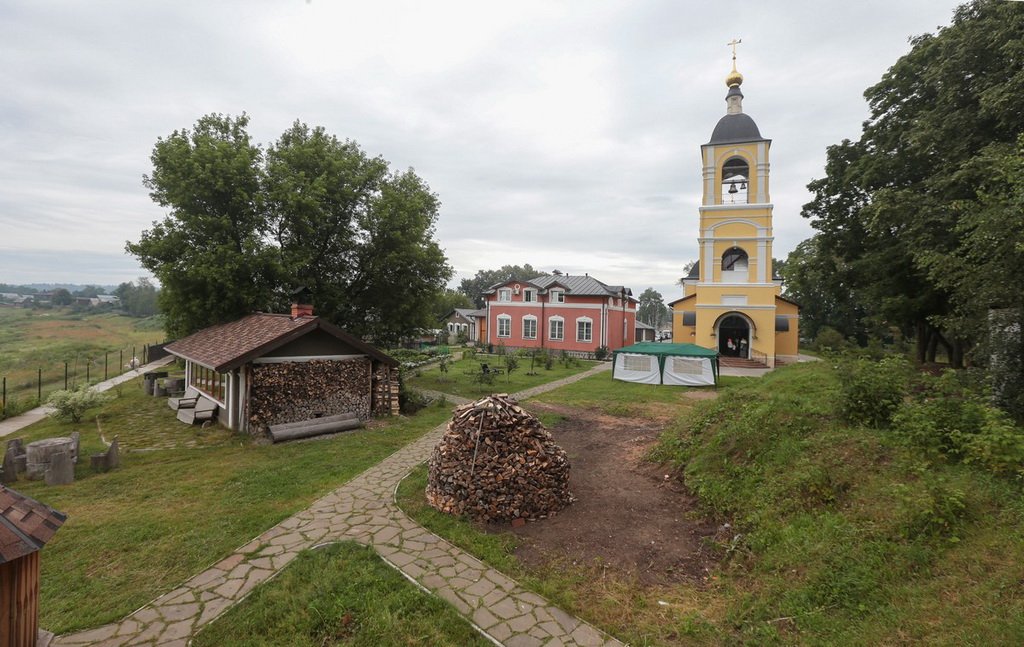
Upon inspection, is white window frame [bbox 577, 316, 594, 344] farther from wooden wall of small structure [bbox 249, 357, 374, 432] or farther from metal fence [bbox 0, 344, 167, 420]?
metal fence [bbox 0, 344, 167, 420]

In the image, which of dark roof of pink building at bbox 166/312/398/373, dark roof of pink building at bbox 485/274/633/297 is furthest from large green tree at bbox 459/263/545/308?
dark roof of pink building at bbox 166/312/398/373

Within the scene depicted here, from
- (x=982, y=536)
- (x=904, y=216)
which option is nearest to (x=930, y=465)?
(x=982, y=536)

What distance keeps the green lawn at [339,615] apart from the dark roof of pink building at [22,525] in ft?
5.12

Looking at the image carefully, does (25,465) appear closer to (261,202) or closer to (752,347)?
(261,202)

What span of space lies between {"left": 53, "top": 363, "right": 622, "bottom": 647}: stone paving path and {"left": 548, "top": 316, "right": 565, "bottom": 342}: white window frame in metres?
26.5

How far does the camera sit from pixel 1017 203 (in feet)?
18.0

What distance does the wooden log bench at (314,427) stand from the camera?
31.5 ft

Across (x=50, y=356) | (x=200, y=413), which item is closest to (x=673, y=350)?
(x=200, y=413)

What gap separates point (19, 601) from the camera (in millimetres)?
2646

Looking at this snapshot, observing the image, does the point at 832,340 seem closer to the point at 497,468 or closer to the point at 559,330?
the point at 559,330

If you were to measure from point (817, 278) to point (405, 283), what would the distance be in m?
16.3

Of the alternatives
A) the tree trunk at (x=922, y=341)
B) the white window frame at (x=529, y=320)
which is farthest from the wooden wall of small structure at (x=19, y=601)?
the white window frame at (x=529, y=320)

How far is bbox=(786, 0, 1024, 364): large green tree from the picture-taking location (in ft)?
29.8

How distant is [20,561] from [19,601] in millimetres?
261
